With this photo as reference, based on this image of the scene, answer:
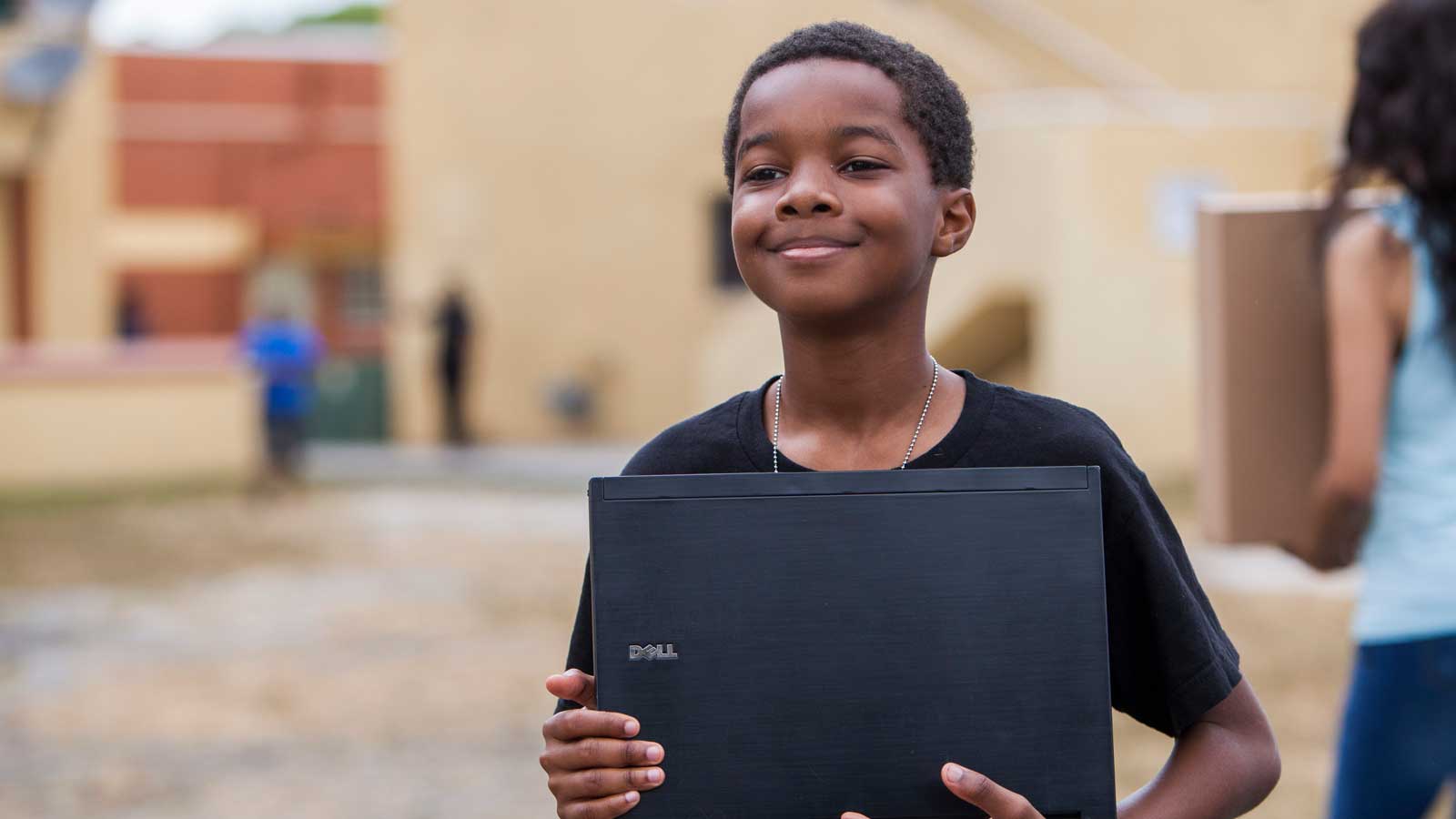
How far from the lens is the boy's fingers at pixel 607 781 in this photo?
1.45 m

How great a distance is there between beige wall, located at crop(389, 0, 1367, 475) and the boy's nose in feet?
43.5

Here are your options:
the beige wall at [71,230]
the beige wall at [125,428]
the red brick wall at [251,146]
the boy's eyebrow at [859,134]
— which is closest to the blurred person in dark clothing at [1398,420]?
the boy's eyebrow at [859,134]

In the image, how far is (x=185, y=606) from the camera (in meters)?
9.09

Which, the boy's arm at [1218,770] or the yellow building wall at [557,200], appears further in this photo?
the yellow building wall at [557,200]

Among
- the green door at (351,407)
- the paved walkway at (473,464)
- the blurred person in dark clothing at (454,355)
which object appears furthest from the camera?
the green door at (351,407)

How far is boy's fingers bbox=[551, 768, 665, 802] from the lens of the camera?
4.77ft

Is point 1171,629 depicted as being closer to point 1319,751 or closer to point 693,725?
point 693,725

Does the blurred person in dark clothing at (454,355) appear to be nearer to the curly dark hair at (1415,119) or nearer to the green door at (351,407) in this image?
the green door at (351,407)

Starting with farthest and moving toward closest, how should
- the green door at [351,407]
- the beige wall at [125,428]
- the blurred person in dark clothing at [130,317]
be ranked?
the blurred person in dark clothing at [130,317]
the green door at [351,407]
the beige wall at [125,428]

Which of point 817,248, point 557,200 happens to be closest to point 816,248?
point 817,248

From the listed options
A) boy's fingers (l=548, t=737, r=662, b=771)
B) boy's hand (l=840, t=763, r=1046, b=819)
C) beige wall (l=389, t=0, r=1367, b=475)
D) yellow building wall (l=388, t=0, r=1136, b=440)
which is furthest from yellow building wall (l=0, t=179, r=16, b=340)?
boy's hand (l=840, t=763, r=1046, b=819)

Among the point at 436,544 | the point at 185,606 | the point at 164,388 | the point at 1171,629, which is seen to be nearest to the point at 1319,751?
the point at 1171,629

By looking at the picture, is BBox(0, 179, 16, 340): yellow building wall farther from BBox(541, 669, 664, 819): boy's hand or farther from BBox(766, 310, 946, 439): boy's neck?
BBox(541, 669, 664, 819): boy's hand

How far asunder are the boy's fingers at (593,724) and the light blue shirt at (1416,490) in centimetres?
137
